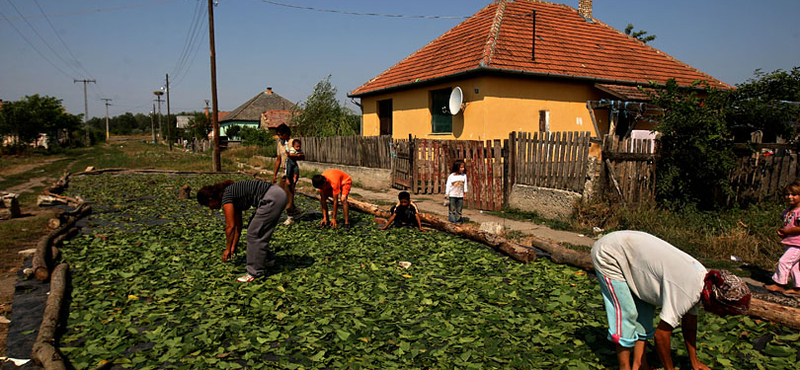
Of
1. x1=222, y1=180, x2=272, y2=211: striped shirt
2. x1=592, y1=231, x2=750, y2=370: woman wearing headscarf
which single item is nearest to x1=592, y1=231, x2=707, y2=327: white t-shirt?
x1=592, y1=231, x2=750, y2=370: woman wearing headscarf

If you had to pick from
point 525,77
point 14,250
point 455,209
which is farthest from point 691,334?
point 525,77

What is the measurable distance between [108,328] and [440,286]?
3.51 metres

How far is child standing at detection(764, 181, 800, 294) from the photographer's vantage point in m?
5.44

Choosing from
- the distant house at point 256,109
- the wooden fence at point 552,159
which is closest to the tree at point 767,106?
the wooden fence at point 552,159

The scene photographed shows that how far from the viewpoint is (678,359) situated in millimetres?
3826

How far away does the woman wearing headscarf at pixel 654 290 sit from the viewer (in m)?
2.93

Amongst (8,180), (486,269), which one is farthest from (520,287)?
(8,180)

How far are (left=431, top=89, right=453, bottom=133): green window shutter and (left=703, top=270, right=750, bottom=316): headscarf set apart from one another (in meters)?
14.2

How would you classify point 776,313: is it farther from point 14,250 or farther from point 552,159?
point 14,250

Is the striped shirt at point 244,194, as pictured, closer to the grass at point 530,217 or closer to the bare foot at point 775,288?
the grass at point 530,217

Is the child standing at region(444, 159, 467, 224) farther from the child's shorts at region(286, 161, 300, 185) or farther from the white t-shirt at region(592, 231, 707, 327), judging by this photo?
the white t-shirt at region(592, 231, 707, 327)

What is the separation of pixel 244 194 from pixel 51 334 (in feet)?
7.81

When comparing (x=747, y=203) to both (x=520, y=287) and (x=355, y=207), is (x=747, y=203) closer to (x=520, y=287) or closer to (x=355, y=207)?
(x=520, y=287)

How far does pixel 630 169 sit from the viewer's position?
9.09 metres
